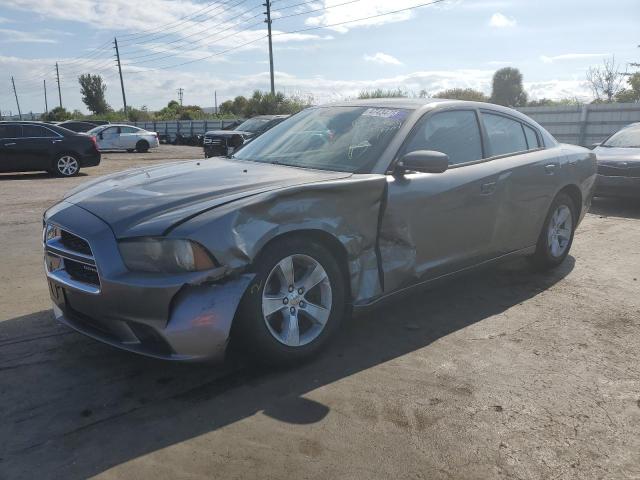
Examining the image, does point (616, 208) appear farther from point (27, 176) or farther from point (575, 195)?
point (27, 176)

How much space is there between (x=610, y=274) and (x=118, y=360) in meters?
4.50

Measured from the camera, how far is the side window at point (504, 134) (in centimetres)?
463

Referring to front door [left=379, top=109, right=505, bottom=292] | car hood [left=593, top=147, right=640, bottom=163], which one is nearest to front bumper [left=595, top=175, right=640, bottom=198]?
car hood [left=593, top=147, right=640, bottom=163]

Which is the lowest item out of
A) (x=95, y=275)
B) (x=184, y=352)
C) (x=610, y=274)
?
(x=610, y=274)

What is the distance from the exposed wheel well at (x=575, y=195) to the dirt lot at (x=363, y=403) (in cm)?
134

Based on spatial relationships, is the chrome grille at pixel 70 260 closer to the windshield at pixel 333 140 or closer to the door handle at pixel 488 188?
the windshield at pixel 333 140

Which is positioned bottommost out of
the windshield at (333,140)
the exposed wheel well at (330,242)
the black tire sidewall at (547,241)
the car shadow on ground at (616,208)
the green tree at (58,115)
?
the car shadow on ground at (616,208)

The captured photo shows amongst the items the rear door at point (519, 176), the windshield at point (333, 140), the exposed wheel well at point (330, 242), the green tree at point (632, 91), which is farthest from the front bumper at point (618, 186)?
the green tree at point (632, 91)

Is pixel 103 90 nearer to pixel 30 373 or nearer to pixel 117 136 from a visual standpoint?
pixel 117 136

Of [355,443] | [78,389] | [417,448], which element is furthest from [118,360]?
[417,448]

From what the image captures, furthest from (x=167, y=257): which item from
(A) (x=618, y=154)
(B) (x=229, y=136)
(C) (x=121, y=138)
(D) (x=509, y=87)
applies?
(D) (x=509, y=87)

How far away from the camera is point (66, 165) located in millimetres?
14203

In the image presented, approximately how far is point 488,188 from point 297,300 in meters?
1.92

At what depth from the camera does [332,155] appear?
3.89 metres
